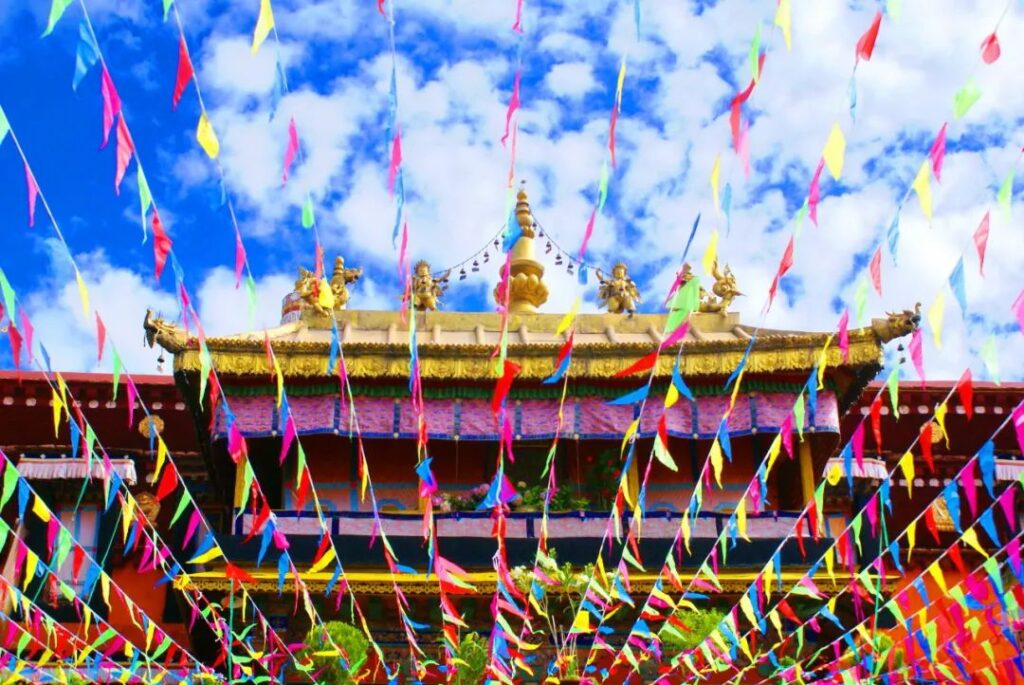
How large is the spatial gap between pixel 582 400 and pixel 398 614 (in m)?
3.53

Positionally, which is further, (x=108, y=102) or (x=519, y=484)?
(x=519, y=484)

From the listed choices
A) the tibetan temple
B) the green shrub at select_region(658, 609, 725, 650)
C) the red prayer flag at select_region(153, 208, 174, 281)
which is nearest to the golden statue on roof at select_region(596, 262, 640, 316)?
the tibetan temple

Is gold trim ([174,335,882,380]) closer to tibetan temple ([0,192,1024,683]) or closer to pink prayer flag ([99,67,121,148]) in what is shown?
tibetan temple ([0,192,1024,683])

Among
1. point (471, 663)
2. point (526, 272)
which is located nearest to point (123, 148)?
point (471, 663)

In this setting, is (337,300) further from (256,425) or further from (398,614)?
(398,614)

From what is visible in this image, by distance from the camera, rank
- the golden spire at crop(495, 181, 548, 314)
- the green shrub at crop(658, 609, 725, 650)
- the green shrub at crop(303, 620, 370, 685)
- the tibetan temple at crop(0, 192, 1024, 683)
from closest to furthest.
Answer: the green shrub at crop(303, 620, 370, 685) < the green shrub at crop(658, 609, 725, 650) < the tibetan temple at crop(0, 192, 1024, 683) < the golden spire at crop(495, 181, 548, 314)

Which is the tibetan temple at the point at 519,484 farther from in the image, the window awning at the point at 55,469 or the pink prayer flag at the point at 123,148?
the pink prayer flag at the point at 123,148

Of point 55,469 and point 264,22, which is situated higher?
point 55,469

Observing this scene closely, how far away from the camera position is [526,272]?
768 inches

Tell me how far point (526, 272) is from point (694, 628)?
8.57 m

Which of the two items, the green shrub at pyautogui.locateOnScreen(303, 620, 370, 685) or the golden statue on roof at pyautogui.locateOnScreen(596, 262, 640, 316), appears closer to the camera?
the green shrub at pyautogui.locateOnScreen(303, 620, 370, 685)

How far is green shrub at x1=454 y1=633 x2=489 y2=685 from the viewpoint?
10773 mm

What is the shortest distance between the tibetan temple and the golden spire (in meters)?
1.06

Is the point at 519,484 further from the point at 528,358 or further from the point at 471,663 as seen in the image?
the point at 471,663
